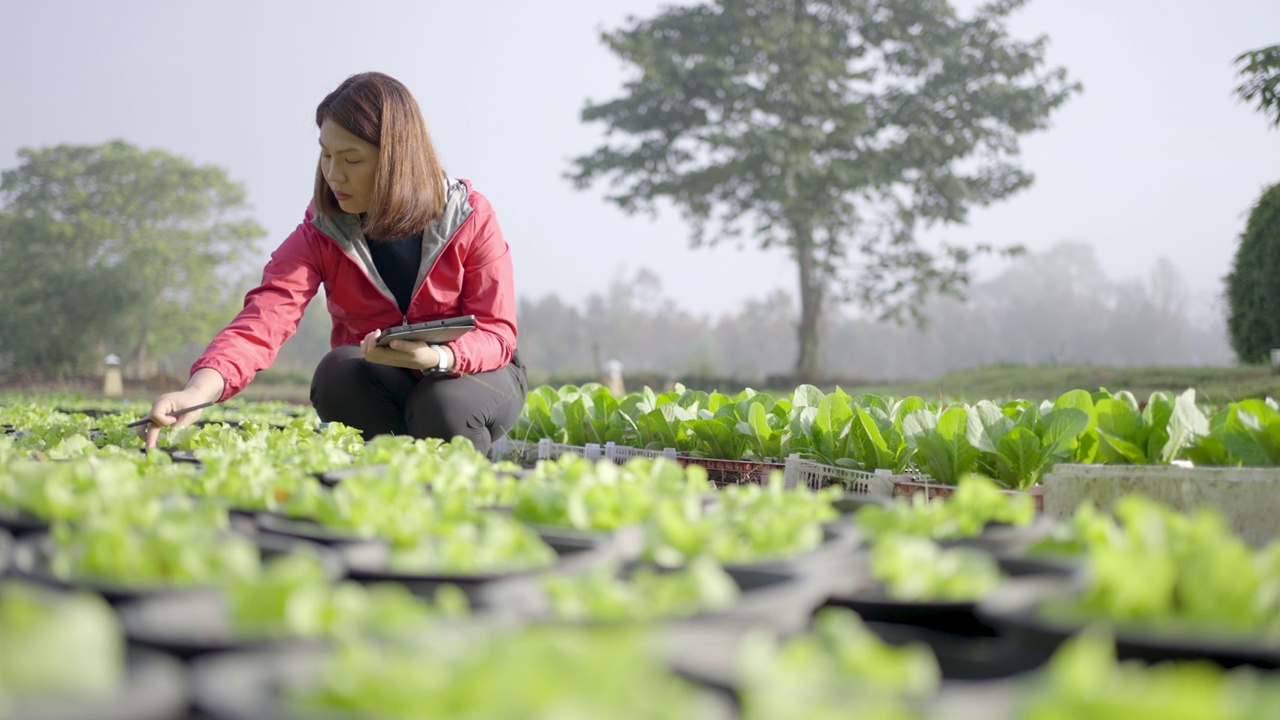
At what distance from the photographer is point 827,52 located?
1794 centimetres

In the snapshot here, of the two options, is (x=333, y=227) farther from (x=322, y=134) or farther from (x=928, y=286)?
(x=928, y=286)

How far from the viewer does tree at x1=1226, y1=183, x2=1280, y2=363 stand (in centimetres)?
969

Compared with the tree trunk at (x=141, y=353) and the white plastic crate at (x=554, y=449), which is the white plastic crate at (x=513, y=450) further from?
the tree trunk at (x=141, y=353)

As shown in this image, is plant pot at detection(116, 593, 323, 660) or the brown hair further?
the brown hair

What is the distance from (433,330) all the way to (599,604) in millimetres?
1909

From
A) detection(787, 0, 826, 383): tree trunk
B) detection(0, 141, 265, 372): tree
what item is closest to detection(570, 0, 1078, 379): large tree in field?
detection(787, 0, 826, 383): tree trunk

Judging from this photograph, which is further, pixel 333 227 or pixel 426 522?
pixel 333 227

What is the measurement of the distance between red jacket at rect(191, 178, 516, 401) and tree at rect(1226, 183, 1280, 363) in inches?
369

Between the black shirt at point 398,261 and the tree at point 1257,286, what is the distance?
31.3 ft

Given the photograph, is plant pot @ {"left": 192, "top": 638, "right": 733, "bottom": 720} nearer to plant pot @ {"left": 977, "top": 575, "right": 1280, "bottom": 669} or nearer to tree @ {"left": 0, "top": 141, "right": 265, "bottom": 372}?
plant pot @ {"left": 977, "top": 575, "right": 1280, "bottom": 669}

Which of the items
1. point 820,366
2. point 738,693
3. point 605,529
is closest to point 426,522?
point 605,529

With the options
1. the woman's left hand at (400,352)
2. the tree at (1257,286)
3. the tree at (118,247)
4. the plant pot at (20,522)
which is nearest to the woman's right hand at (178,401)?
the woman's left hand at (400,352)

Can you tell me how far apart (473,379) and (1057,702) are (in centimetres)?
239

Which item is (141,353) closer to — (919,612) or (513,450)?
(513,450)
